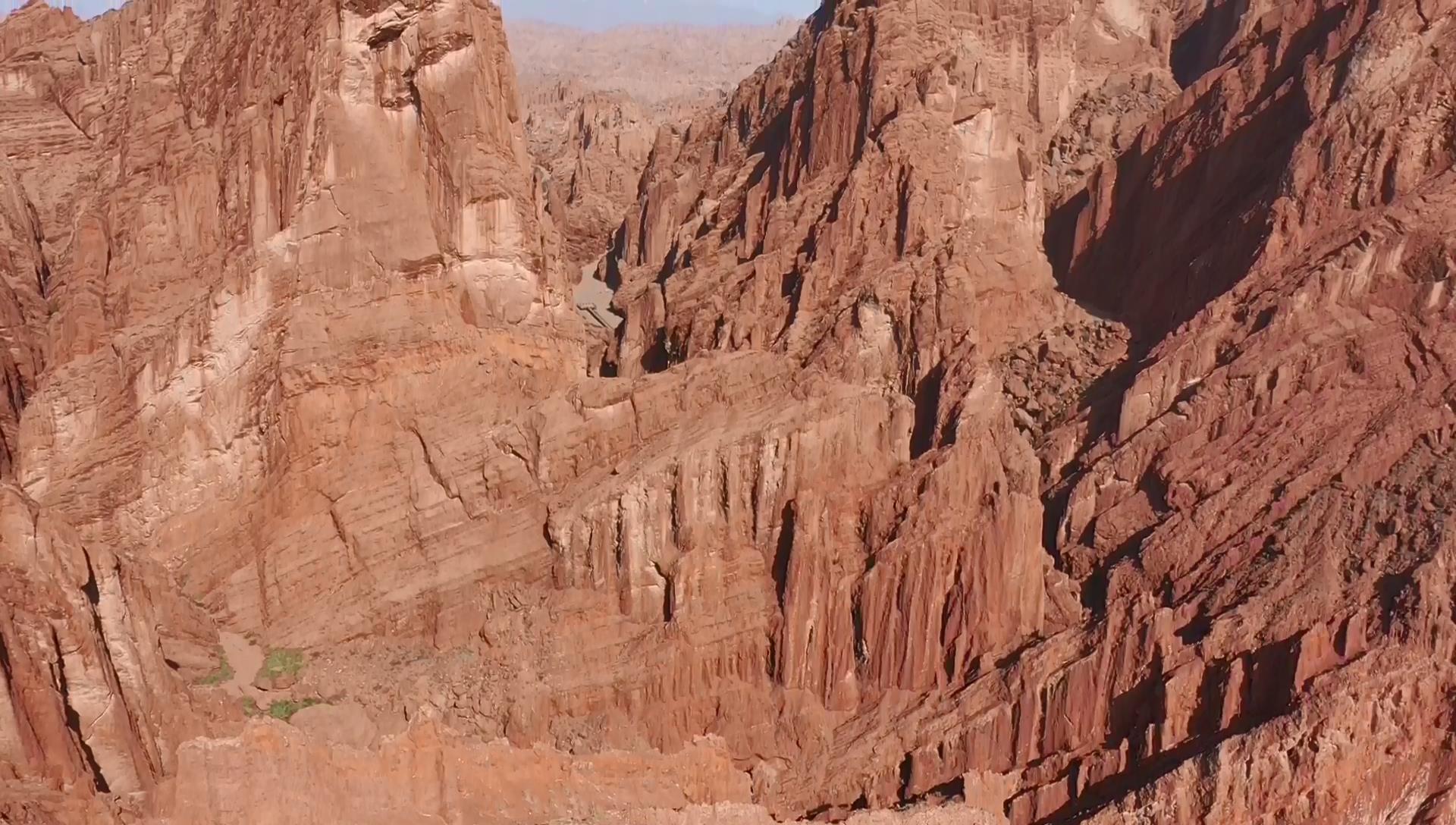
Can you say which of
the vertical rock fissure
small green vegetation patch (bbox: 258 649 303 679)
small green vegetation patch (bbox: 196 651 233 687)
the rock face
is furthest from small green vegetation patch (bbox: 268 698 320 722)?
the rock face

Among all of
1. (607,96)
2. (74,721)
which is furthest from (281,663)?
(607,96)

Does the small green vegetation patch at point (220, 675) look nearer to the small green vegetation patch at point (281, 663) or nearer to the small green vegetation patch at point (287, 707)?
the small green vegetation patch at point (281, 663)

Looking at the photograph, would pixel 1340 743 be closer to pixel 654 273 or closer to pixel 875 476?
pixel 875 476

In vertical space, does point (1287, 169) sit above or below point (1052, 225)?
above

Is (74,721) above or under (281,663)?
above

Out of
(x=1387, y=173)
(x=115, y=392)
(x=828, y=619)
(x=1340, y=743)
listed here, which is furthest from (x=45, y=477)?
(x=1387, y=173)

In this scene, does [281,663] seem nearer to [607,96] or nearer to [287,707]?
[287,707]
